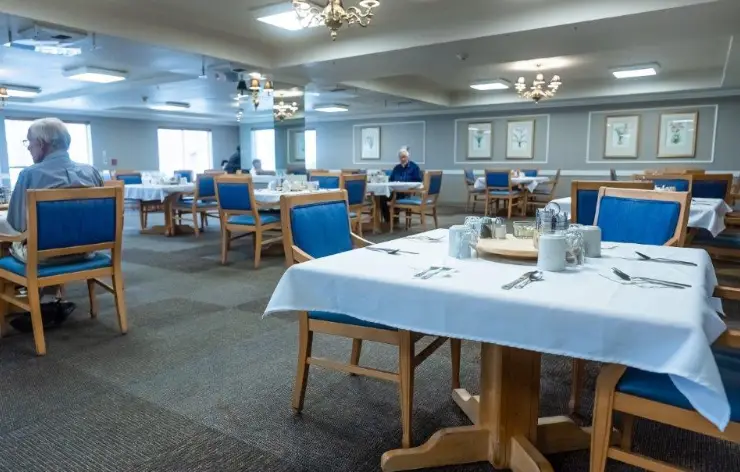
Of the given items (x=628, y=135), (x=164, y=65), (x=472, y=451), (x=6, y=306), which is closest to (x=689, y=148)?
(x=628, y=135)

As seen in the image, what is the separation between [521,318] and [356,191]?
478 centimetres

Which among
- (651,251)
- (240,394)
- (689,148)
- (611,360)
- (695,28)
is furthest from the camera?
(689,148)

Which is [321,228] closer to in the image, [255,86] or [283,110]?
[255,86]

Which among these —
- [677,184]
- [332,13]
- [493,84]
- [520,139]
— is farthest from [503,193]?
[332,13]

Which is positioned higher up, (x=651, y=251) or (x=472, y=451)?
(x=651, y=251)

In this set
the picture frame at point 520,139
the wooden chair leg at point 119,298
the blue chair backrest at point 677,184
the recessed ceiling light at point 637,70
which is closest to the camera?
the wooden chair leg at point 119,298

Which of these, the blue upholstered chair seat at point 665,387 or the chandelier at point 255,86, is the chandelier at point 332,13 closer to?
the blue upholstered chair seat at point 665,387

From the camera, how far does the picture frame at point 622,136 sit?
10078 millimetres

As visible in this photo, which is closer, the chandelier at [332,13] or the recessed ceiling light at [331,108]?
the chandelier at [332,13]

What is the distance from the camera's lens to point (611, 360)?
109 centimetres

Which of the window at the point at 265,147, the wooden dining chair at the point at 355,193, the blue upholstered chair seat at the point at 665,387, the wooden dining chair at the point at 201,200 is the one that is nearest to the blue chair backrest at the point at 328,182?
the wooden dining chair at the point at 355,193

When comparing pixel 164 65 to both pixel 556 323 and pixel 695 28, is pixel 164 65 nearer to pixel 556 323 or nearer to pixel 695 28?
pixel 695 28

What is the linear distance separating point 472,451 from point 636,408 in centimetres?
59

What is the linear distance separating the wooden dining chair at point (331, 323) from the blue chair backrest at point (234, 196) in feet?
8.65
